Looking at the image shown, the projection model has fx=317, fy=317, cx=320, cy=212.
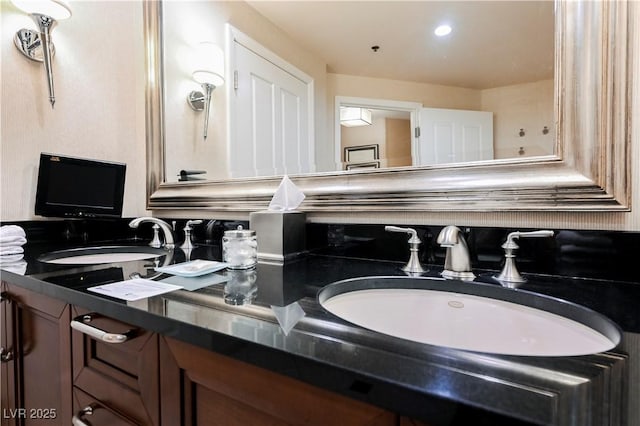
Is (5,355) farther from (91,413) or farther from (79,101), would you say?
(79,101)

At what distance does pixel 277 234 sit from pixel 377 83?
1.83 ft

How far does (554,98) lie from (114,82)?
5.63 ft

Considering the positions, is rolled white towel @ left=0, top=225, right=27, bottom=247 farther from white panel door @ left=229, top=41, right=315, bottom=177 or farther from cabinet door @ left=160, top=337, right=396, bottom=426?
cabinet door @ left=160, top=337, right=396, bottom=426

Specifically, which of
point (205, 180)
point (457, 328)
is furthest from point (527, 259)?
point (205, 180)

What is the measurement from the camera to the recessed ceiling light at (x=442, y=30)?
34.9 inches

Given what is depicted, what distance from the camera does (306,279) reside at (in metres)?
0.73

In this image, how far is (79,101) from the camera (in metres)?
1.36

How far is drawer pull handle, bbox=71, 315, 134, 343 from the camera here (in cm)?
58

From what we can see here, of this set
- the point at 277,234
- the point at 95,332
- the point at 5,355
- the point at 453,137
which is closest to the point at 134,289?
the point at 95,332

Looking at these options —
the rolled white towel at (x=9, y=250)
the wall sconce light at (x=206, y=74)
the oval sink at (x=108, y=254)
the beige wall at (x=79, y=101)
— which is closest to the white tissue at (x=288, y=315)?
the oval sink at (x=108, y=254)

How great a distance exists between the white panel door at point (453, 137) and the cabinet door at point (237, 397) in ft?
2.27

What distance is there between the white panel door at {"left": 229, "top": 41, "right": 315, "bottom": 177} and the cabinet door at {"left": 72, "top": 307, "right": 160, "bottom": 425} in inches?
28.0

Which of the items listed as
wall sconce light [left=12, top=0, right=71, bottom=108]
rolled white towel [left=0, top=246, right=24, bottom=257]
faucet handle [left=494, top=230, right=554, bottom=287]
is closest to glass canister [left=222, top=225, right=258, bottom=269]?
faucet handle [left=494, top=230, right=554, bottom=287]

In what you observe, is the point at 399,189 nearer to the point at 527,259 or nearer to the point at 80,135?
the point at 527,259
